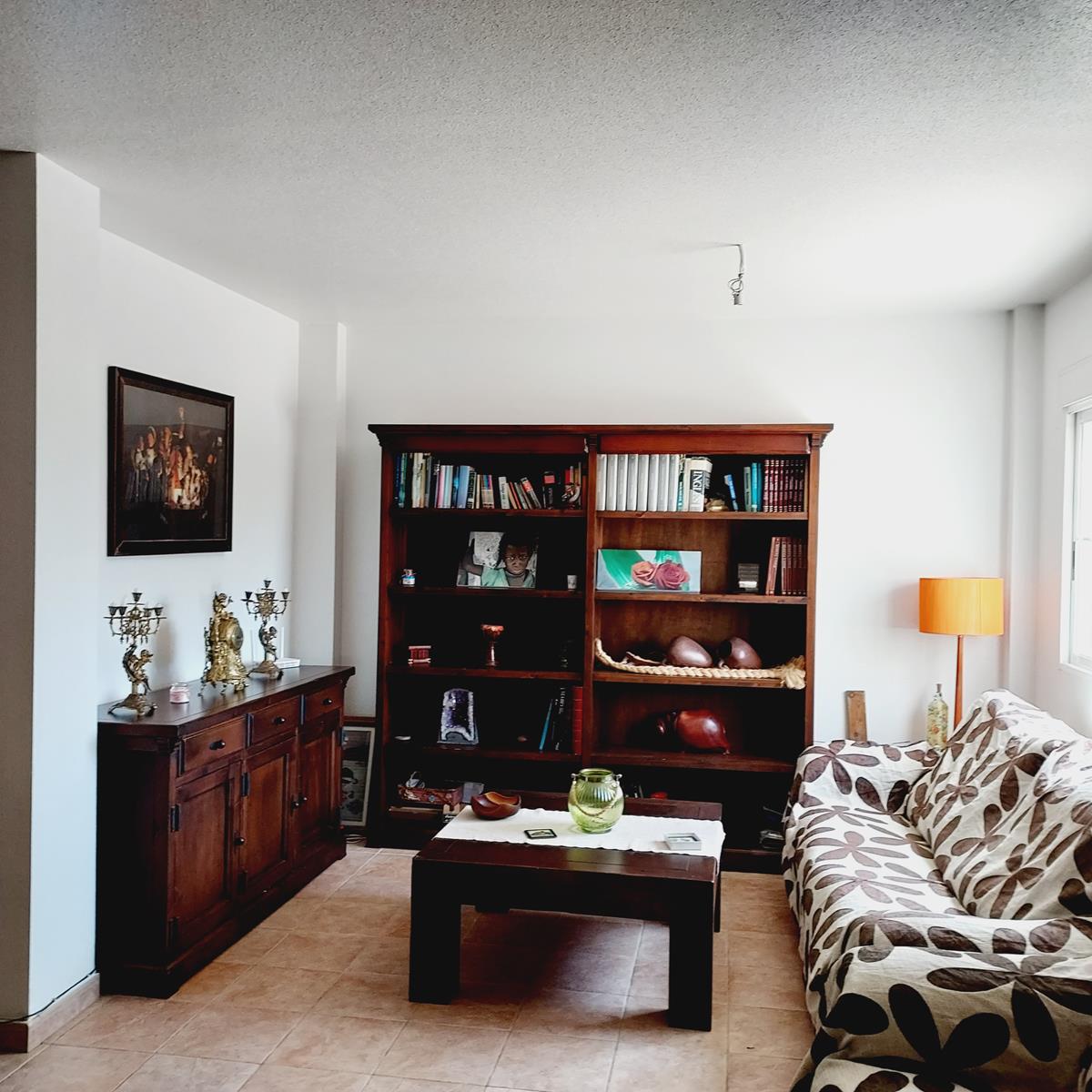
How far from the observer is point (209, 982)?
11.6 ft

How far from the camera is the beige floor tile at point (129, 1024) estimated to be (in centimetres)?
310

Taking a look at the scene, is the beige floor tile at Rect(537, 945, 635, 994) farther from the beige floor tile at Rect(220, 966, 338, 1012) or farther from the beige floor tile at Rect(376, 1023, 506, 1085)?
the beige floor tile at Rect(220, 966, 338, 1012)

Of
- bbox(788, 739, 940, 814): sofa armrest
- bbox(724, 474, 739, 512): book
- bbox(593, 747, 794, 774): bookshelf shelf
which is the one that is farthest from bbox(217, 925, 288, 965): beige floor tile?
bbox(724, 474, 739, 512): book

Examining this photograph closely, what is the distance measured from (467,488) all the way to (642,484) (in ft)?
2.74

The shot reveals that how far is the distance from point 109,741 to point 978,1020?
2614 mm

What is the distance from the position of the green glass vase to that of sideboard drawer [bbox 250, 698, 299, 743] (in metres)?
1.23

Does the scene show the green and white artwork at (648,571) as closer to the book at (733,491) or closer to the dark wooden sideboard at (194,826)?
the book at (733,491)

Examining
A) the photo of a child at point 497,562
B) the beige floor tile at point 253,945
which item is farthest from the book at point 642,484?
the beige floor tile at point 253,945

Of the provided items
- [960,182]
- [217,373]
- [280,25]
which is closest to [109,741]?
[217,373]

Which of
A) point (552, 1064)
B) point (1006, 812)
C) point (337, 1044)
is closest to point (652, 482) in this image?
point (1006, 812)

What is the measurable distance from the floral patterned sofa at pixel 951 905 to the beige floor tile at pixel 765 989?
0.22 meters

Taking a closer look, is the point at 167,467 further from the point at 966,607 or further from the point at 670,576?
the point at 966,607

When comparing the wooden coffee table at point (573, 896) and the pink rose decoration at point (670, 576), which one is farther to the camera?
the pink rose decoration at point (670, 576)

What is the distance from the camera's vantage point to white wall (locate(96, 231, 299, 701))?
389 cm
